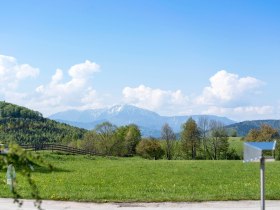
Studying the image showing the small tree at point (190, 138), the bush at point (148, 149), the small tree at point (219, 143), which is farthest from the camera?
the small tree at point (219, 143)

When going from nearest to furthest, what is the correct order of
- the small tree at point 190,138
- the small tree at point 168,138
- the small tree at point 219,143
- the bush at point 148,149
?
the bush at point 148,149, the small tree at point 190,138, the small tree at point 219,143, the small tree at point 168,138

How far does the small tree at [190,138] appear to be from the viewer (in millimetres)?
108294

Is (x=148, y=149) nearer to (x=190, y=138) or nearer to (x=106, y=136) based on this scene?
(x=106, y=136)

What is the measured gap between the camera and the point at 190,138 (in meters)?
109

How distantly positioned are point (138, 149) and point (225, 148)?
19.4 metres

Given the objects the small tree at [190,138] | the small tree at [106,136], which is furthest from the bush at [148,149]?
the small tree at [106,136]

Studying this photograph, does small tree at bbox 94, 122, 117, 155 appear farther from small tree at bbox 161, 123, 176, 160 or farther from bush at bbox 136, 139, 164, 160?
small tree at bbox 161, 123, 176, 160

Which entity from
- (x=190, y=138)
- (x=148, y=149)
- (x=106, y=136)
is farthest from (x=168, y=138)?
(x=106, y=136)

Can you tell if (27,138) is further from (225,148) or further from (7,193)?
(7,193)

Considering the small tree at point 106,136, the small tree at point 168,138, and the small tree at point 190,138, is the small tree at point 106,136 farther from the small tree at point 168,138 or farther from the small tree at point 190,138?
the small tree at point 190,138

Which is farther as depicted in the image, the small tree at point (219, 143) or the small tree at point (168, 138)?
the small tree at point (168, 138)

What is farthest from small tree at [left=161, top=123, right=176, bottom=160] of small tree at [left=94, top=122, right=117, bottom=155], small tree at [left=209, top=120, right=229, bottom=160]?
small tree at [left=94, top=122, right=117, bottom=155]

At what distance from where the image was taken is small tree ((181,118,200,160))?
355ft

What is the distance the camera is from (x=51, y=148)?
197 feet
